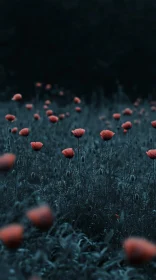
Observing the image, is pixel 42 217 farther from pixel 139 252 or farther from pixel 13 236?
pixel 139 252

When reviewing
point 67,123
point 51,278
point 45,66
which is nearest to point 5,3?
point 45,66

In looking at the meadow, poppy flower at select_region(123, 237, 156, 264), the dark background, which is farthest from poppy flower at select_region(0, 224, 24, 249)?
A: the dark background

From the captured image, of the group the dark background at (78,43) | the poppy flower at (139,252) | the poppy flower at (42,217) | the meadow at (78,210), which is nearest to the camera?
the poppy flower at (139,252)

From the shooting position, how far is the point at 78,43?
431 inches

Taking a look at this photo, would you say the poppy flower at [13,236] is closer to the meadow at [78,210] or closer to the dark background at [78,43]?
the meadow at [78,210]

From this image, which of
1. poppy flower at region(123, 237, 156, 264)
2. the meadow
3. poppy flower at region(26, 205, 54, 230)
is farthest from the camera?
the meadow

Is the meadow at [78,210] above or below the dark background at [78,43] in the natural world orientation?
below

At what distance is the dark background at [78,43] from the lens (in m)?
10.6

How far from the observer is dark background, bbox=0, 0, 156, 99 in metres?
10.6

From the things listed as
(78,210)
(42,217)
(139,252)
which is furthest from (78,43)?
(139,252)

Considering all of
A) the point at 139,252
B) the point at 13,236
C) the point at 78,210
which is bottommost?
the point at 139,252

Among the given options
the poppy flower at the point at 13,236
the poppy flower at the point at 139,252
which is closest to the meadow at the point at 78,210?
the poppy flower at the point at 13,236

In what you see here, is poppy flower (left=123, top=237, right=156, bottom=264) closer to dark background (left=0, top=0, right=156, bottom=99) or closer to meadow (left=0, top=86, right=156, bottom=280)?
meadow (left=0, top=86, right=156, bottom=280)

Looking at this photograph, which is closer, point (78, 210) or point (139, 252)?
point (139, 252)
